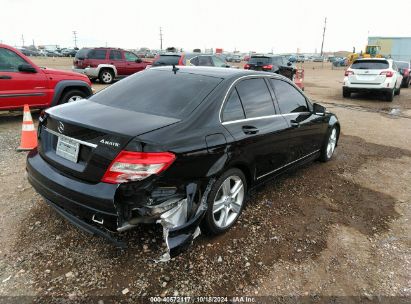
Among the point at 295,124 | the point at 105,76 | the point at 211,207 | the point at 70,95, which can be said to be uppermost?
the point at 295,124

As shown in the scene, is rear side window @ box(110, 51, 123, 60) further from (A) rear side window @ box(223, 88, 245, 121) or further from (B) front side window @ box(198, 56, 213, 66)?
(A) rear side window @ box(223, 88, 245, 121)

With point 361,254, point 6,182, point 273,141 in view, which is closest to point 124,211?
point 273,141

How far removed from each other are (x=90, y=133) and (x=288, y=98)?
108 inches

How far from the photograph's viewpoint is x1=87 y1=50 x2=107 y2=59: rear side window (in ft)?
52.4

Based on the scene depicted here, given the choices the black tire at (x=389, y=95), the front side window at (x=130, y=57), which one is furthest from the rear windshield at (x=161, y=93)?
the front side window at (x=130, y=57)

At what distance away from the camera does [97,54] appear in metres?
16.1

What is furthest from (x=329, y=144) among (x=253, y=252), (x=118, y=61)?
(x=118, y=61)

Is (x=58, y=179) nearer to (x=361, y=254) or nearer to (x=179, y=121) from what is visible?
(x=179, y=121)

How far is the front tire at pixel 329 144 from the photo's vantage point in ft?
18.4

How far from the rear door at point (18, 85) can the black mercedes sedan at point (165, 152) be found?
4.42 meters

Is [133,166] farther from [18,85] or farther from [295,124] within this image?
[18,85]

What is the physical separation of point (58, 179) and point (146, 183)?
852mm

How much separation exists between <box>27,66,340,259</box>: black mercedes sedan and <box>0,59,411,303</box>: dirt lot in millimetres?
309

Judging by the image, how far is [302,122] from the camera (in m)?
4.58
